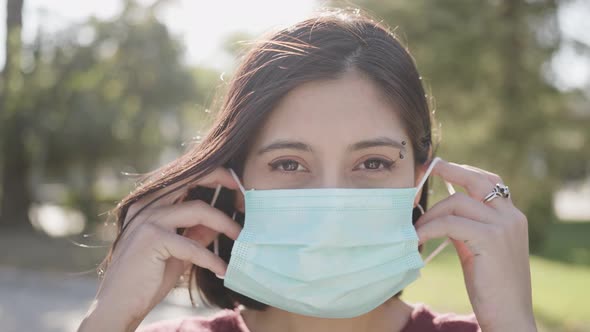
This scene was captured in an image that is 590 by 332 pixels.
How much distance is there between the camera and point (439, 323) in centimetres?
212

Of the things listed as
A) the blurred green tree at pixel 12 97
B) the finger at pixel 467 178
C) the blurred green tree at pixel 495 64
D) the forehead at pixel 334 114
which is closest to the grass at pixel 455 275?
the blurred green tree at pixel 495 64

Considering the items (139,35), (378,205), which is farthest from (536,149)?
(378,205)

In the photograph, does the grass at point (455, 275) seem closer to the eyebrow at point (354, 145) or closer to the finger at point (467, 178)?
the finger at point (467, 178)

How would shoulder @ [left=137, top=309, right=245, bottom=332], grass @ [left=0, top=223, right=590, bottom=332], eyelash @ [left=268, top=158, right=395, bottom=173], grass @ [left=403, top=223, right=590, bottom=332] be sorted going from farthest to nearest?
1. grass @ [left=0, top=223, right=590, bottom=332]
2. grass @ [left=403, top=223, right=590, bottom=332]
3. shoulder @ [left=137, top=309, right=245, bottom=332]
4. eyelash @ [left=268, top=158, right=395, bottom=173]

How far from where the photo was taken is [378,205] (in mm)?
1936

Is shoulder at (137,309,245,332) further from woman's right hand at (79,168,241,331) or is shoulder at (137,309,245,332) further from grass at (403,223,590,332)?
grass at (403,223,590,332)

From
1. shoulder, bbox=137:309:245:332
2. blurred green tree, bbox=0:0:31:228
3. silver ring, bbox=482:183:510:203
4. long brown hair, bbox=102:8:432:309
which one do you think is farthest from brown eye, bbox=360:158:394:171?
blurred green tree, bbox=0:0:31:228

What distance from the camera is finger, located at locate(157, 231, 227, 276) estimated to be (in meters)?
1.93

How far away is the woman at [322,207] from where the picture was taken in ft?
6.18

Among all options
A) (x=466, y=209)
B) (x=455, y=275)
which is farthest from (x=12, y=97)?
(x=466, y=209)

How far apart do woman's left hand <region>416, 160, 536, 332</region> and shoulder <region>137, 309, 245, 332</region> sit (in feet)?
2.59

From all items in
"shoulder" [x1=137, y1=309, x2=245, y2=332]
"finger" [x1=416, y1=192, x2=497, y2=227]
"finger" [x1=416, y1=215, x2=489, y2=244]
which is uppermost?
"finger" [x1=416, y1=192, x2=497, y2=227]

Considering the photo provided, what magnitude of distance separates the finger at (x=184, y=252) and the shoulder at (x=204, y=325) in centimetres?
38

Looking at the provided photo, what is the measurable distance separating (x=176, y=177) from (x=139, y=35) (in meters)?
13.7
